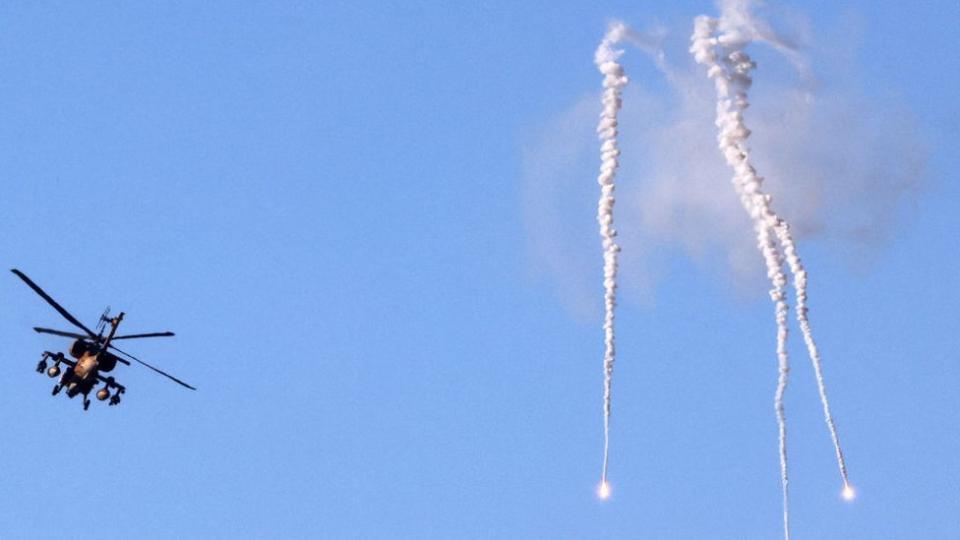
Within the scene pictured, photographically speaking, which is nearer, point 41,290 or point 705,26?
point 705,26


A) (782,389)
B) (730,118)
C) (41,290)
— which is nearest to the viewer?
(730,118)

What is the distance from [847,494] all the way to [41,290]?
142 feet

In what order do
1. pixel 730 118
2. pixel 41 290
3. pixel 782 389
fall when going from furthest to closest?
1. pixel 41 290
2. pixel 782 389
3. pixel 730 118

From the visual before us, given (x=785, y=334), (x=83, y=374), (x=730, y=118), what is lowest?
(x=83, y=374)

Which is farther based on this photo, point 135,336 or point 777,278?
point 135,336

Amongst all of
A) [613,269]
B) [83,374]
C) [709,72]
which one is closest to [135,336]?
[83,374]

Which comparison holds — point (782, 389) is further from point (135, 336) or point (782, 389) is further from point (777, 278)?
point (135, 336)

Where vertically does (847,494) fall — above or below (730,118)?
below

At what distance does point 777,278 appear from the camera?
74.1 meters

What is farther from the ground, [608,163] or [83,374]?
[608,163]

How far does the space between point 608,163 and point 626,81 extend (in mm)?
4153

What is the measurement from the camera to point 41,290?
82938 millimetres

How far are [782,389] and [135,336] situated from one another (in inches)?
1391

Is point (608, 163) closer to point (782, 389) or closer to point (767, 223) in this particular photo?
point (767, 223)
